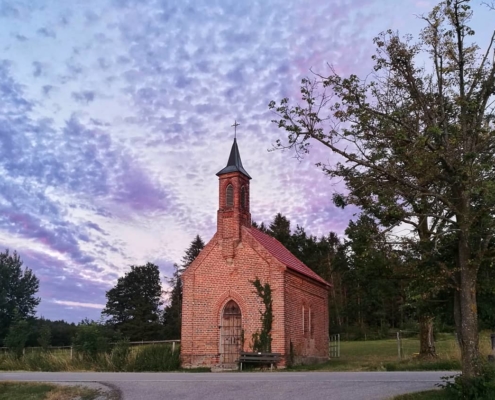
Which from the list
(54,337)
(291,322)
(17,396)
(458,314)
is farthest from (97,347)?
(54,337)

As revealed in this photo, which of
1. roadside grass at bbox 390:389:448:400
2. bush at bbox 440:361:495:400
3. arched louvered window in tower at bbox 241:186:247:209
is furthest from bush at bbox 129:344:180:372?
bush at bbox 440:361:495:400

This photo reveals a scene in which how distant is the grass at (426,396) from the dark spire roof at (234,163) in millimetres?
18508

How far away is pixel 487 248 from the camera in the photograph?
40.7 ft

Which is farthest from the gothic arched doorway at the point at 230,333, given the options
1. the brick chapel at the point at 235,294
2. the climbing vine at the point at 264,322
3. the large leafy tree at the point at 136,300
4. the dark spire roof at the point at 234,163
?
the large leafy tree at the point at 136,300

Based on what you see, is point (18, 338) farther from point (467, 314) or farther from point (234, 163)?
point (467, 314)

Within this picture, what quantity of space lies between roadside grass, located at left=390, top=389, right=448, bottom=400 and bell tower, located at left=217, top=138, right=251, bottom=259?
16.7m

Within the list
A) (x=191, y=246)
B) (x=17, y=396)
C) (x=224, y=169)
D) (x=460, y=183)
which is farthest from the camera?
(x=191, y=246)

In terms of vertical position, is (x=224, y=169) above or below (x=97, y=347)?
above

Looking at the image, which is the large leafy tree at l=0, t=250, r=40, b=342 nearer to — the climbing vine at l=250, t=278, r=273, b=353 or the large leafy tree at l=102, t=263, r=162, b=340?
the large leafy tree at l=102, t=263, r=162, b=340

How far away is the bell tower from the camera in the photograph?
93.7 feet

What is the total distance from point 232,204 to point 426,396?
1836 cm

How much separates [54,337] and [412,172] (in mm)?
57457

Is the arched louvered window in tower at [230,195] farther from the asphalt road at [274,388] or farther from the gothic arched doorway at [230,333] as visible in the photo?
the asphalt road at [274,388]

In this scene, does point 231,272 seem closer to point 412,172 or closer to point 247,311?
point 247,311
